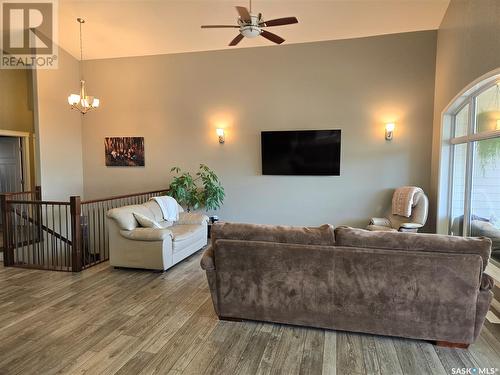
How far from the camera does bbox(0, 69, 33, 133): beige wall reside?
6.77m

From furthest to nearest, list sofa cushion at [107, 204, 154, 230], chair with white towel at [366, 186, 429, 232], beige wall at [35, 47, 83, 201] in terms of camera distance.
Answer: beige wall at [35, 47, 83, 201] < chair with white towel at [366, 186, 429, 232] < sofa cushion at [107, 204, 154, 230]

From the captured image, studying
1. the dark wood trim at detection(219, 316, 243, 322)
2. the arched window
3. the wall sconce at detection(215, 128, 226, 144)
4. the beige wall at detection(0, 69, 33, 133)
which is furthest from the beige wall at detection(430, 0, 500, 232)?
the beige wall at detection(0, 69, 33, 133)

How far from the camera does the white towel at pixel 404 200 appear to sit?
5.36 m

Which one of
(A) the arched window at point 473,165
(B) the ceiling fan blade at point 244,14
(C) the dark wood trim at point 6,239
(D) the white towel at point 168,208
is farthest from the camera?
(D) the white towel at point 168,208

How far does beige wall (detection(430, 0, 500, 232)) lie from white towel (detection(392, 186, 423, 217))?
1.69 ft

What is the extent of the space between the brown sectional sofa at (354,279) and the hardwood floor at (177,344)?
14 cm

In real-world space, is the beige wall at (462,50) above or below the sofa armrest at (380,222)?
above

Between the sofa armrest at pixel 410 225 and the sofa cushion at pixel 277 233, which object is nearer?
the sofa cushion at pixel 277 233

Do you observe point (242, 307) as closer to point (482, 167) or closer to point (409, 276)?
point (409, 276)

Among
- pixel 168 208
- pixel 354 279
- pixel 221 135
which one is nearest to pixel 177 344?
pixel 354 279

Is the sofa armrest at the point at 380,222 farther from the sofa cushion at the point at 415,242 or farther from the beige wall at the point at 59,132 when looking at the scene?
the beige wall at the point at 59,132

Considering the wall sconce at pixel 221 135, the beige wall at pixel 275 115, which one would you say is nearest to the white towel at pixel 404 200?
the beige wall at pixel 275 115

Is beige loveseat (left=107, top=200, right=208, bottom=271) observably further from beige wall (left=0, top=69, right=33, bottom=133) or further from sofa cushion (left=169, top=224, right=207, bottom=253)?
beige wall (left=0, top=69, right=33, bottom=133)

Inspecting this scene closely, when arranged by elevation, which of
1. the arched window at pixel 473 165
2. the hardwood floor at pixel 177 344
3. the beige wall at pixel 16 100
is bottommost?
the hardwood floor at pixel 177 344
